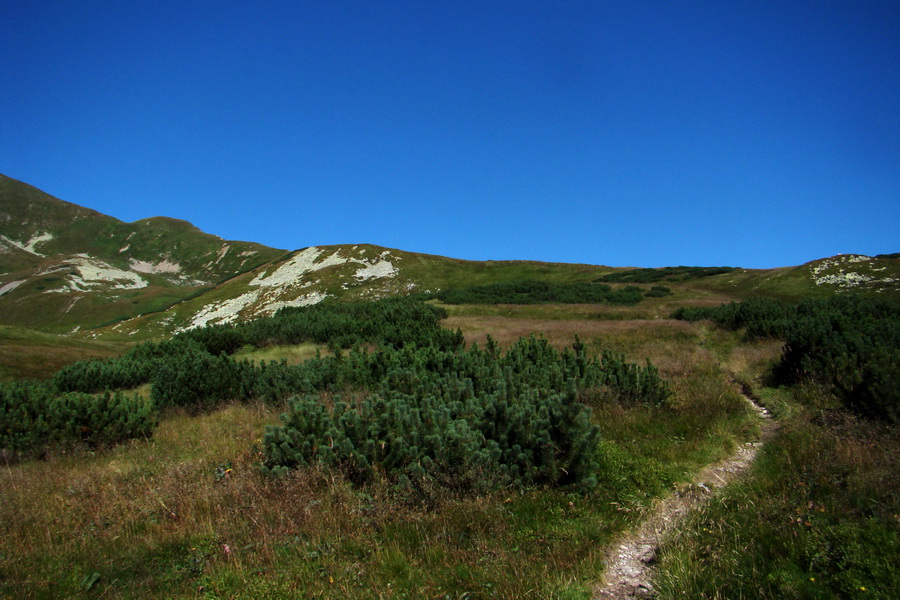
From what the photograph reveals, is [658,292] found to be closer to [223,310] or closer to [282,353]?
[282,353]

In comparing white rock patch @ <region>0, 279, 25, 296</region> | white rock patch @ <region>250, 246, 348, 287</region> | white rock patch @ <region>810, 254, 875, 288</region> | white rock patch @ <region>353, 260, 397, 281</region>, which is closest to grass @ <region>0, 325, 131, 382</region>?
white rock patch @ <region>353, 260, 397, 281</region>

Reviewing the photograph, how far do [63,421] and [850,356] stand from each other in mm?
15158

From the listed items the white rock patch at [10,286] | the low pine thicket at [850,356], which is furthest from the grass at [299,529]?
the white rock patch at [10,286]

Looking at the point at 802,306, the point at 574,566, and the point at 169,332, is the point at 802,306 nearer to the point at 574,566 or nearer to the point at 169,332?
the point at 574,566

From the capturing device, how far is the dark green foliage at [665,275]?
53.6 m

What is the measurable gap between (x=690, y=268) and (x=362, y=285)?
44620 mm

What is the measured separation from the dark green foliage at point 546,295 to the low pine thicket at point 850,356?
18.8 metres

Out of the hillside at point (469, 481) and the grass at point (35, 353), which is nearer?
the hillside at point (469, 481)

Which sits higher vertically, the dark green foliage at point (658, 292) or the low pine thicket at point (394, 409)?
the dark green foliage at point (658, 292)

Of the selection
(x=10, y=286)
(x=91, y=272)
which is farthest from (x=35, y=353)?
(x=91, y=272)

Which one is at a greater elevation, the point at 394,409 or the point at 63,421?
the point at 394,409

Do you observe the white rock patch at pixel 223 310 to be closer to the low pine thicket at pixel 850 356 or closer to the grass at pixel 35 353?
the grass at pixel 35 353

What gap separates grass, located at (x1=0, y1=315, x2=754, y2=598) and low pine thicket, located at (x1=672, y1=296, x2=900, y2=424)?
210 centimetres

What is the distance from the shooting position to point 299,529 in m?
4.55
